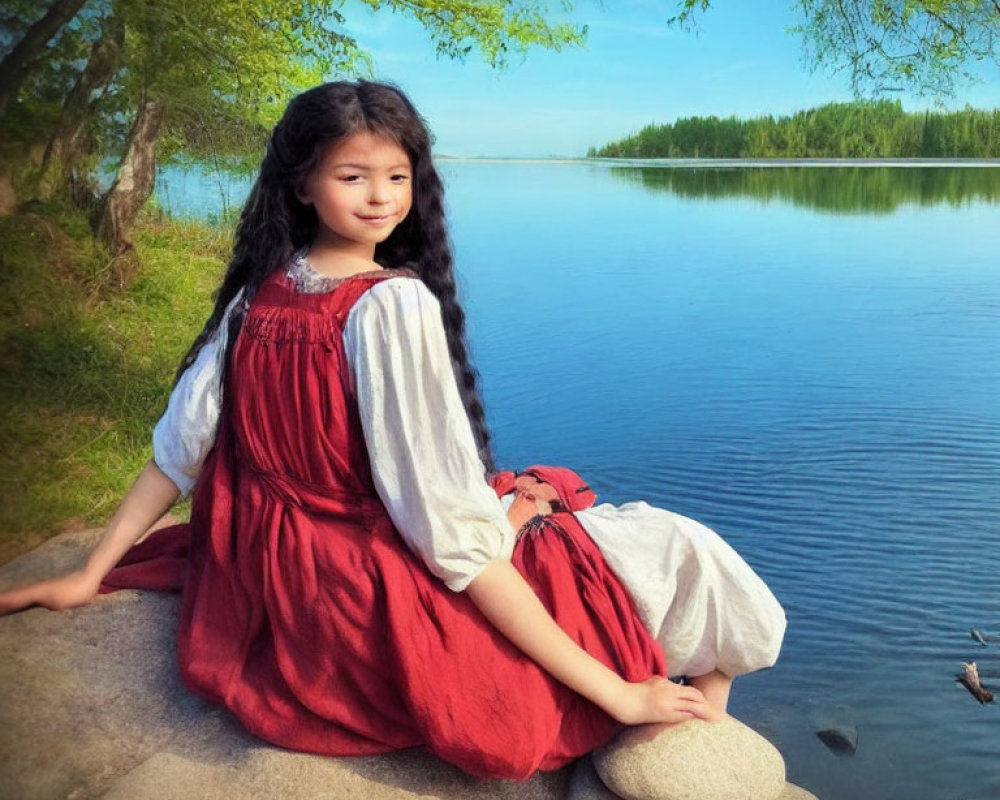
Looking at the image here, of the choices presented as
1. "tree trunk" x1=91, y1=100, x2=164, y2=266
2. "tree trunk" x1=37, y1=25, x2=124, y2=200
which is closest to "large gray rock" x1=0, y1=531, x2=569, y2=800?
"tree trunk" x1=37, y1=25, x2=124, y2=200

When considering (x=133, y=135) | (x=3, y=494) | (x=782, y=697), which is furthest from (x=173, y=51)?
(x=782, y=697)

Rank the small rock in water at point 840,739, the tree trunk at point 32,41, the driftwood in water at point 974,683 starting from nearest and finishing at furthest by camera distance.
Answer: the tree trunk at point 32,41 < the small rock in water at point 840,739 < the driftwood in water at point 974,683

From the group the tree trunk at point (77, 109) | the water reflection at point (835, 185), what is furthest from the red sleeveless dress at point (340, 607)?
the water reflection at point (835, 185)

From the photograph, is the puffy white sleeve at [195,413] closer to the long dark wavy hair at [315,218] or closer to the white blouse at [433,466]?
the long dark wavy hair at [315,218]

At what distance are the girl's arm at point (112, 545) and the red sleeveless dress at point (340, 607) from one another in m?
0.15

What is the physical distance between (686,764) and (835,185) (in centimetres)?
1923

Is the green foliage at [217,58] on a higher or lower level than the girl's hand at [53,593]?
higher

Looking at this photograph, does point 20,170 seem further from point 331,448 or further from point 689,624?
point 689,624

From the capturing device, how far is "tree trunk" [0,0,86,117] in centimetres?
276

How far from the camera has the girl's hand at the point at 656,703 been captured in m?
1.87

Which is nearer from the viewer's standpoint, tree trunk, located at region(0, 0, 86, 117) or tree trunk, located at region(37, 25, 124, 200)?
tree trunk, located at region(0, 0, 86, 117)

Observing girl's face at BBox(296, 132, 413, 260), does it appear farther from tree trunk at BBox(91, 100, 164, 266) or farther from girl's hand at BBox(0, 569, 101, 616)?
tree trunk at BBox(91, 100, 164, 266)

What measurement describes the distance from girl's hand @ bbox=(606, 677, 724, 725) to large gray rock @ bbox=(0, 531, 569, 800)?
0.73ft

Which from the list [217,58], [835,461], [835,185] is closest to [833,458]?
[835,461]
